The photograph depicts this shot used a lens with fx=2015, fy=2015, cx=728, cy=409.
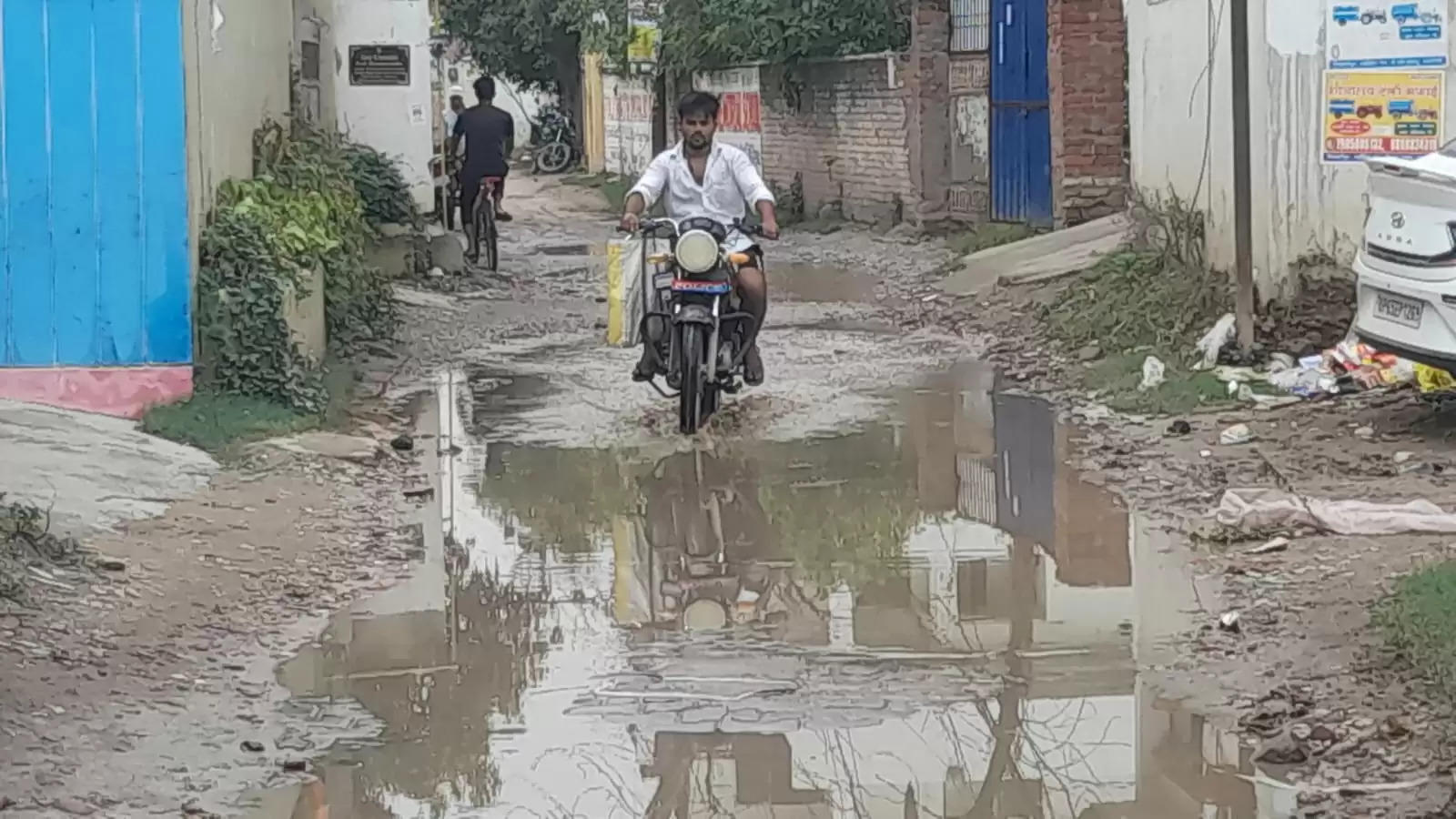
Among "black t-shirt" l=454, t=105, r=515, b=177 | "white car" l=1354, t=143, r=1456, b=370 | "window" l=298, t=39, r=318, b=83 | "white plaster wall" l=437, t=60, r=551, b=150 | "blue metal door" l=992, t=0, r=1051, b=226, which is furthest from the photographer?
"white plaster wall" l=437, t=60, r=551, b=150

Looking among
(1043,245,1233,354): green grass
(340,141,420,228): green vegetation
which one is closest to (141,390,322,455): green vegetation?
(1043,245,1233,354): green grass

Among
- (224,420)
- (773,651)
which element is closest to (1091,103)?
(224,420)

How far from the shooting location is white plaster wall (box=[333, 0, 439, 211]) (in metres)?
17.5

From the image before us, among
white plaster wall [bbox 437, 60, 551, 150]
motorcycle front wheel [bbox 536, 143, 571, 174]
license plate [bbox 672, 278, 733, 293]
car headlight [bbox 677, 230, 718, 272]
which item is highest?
white plaster wall [bbox 437, 60, 551, 150]

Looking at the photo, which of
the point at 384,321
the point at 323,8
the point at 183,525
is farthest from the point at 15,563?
the point at 323,8

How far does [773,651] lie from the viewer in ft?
20.7

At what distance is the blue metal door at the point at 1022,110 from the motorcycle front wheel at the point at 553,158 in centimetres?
2345

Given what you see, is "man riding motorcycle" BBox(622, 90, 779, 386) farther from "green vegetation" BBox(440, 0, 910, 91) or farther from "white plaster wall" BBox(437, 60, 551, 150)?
"white plaster wall" BBox(437, 60, 551, 150)

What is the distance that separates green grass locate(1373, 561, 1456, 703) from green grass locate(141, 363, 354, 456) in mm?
5337

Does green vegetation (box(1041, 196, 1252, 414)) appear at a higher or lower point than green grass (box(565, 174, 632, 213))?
lower

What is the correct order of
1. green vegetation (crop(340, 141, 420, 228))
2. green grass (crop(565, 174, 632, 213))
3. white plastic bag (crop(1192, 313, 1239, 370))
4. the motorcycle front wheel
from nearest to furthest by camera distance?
1. white plastic bag (crop(1192, 313, 1239, 370))
2. green vegetation (crop(340, 141, 420, 228))
3. green grass (crop(565, 174, 632, 213))
4. the motorcycle front wheel

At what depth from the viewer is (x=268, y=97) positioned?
12.2 m

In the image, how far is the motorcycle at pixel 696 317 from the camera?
988cm

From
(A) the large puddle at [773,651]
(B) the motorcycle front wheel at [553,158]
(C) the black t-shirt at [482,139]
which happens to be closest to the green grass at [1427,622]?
(A) the large puddle at [773,651]
